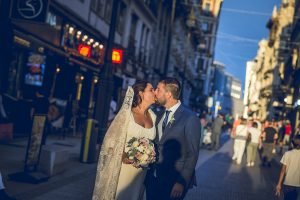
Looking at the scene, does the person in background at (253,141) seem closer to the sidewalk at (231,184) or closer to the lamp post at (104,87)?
the sidewalk at (231,184)

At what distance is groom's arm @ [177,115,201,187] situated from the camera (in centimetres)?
459

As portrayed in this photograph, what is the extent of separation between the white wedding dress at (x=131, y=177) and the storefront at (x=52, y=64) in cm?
868

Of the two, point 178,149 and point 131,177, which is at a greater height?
point 178,149

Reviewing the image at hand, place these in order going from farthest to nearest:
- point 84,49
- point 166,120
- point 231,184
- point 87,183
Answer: point 84,49 < point 231,184 < point 87,183 < point 166,120

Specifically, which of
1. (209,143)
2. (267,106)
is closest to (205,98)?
(267,106)

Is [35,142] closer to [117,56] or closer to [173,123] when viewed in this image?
[173,123]

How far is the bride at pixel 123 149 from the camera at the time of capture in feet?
14.9

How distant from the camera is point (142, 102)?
4770 mm

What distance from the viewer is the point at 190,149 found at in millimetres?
4695

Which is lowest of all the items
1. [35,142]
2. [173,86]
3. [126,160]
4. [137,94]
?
[35,142]

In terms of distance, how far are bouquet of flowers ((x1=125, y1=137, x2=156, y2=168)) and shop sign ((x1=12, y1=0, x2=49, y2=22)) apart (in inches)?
343

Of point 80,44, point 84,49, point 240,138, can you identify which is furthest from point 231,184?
point 80,44

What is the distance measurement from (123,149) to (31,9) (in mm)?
9007

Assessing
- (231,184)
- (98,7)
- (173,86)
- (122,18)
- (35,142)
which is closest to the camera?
(173,86)
